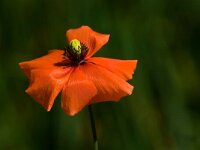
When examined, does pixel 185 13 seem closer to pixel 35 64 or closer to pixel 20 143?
pixel 20 143

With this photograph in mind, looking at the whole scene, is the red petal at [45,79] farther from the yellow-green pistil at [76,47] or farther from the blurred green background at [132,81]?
the blurred green background at [132,81]

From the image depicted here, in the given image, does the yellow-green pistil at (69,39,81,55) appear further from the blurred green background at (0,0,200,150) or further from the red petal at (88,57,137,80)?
the blurred green background at (0,0,200,150)

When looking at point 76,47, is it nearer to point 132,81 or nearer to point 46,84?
point 46,84

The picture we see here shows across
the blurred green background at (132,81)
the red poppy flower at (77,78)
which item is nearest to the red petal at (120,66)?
the red poppy flower at (77,78)

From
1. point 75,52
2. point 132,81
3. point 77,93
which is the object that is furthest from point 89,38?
point 132,81

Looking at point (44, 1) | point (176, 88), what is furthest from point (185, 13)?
point (44, 1)

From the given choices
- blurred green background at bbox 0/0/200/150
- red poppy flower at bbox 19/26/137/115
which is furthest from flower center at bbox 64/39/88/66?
blurred green background at bbox 0/0/200/150

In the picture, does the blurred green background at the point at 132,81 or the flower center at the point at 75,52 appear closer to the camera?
the flower center at the point at 75,52
